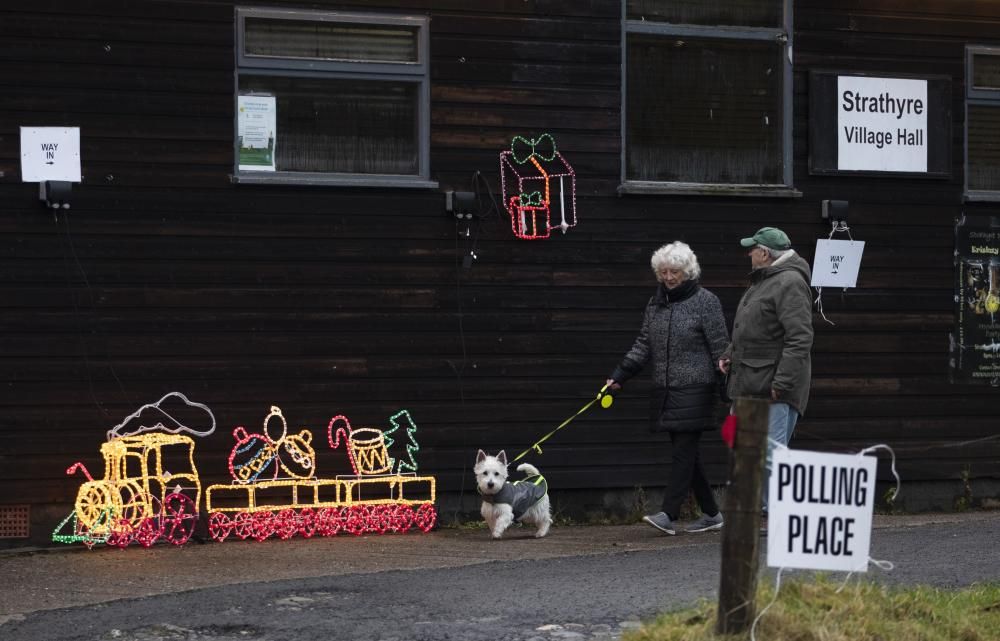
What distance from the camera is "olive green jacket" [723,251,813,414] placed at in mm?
9125

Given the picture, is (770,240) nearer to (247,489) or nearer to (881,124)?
(881,124)

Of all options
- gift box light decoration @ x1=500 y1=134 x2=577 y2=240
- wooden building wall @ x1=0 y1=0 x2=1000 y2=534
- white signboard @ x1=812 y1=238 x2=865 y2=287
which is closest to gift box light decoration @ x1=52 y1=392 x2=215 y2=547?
wooden building wall @ x1=0 y1=0 x2=1000 y2=534

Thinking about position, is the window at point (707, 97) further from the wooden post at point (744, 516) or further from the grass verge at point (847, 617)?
the wooden post at point (744, 516)

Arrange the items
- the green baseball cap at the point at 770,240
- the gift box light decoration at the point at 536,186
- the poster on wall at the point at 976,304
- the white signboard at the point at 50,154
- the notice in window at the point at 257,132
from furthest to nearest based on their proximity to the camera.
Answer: the poster on wall at the point at 976,304
the gift box light decoration at the point at 536,186
the notice in window at the point at 257,132
the white signboard at the point at 50,154
the green baseball cap at the point at 770,240

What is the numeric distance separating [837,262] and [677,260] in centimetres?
211

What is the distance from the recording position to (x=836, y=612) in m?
6.38

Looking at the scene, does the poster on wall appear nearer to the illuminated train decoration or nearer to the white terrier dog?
the white terrier dog

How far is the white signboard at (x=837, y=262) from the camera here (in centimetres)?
1134

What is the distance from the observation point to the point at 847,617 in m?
6.38

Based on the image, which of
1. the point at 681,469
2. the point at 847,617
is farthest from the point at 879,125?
the point at 847,617

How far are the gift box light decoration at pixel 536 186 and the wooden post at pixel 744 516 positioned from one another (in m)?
4.89

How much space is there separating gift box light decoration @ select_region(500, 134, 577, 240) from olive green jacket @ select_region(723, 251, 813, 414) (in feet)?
6.01

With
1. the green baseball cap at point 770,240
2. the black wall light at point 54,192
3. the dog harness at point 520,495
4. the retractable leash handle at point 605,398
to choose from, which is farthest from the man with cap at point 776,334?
the black wall light at point 54,192

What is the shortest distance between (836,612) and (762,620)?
19.3 inches
